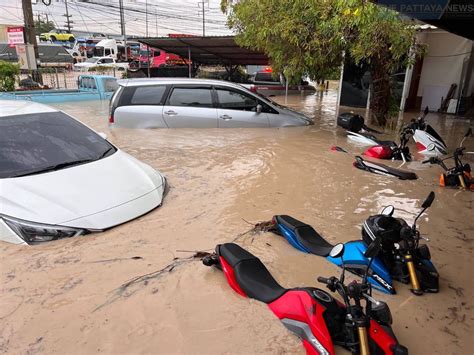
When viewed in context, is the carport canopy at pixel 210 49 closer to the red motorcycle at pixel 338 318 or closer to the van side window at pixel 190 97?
the van side window at pixel 190 97

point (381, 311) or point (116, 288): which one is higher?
point (381, 311)

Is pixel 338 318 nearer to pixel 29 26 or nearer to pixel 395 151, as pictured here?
pixel 395 151

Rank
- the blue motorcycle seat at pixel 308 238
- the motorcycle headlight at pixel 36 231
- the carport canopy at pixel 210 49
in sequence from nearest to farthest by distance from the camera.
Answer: the motorcycle headlight at pixel 36 231, the blue motorcycle seat at pixel 308 238, the carport canopy at pixel 210 49

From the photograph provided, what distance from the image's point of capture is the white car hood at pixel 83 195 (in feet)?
10.6

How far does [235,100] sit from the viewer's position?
8.92 meters

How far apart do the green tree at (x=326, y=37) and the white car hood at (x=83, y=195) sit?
15.2ft

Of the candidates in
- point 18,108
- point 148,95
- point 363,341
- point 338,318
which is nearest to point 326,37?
point 148,95

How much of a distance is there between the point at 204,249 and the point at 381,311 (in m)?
1.76

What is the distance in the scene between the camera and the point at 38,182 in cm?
347

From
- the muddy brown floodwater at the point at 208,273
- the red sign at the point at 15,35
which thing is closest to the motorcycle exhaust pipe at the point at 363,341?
the muddy brown floodwater at the point at 208,273

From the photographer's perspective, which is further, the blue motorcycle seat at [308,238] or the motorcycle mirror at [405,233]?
the blue motorcycle seat at [308,238]

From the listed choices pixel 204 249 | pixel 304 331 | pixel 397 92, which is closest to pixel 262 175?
pixel 204 249

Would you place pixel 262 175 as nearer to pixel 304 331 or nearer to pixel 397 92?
pixel 304 331

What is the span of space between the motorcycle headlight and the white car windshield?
1.89 ft
